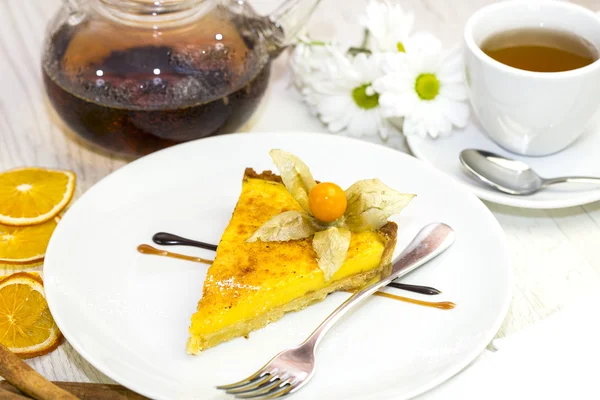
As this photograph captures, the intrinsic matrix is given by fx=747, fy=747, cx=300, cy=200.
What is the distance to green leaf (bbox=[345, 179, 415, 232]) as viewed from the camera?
1646 millimetres

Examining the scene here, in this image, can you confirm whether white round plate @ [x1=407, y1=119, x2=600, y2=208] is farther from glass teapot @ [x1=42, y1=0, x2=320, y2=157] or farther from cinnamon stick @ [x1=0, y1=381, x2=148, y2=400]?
cinnamon stick @ [x1=0, y1=381, x2=148, y2=400]

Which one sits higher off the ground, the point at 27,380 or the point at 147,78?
the point at 147,78

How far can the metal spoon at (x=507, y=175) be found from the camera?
1.91 m

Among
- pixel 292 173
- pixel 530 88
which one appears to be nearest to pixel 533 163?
pixel 530 88

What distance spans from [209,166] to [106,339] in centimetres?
60

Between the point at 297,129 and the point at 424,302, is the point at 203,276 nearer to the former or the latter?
the point at 424,302

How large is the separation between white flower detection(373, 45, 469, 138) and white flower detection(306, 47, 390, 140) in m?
0.09

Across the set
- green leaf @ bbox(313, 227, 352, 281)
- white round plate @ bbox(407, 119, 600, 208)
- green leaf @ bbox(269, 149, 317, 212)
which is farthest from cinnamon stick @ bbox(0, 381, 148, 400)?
white round plate @ bbox(407, 119, 600, 208)

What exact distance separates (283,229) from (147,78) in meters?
0.55

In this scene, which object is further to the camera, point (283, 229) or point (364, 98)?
point (364, 98)

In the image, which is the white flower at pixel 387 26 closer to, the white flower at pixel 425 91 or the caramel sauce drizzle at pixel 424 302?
the white flower at pixel 425 91

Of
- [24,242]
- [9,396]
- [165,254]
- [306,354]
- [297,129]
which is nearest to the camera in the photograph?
[9,396]

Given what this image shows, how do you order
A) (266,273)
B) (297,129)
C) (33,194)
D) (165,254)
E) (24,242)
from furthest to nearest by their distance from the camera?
(297,129), (33,194), (24,242), (165,254), (266,273)

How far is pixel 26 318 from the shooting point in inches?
63.4
